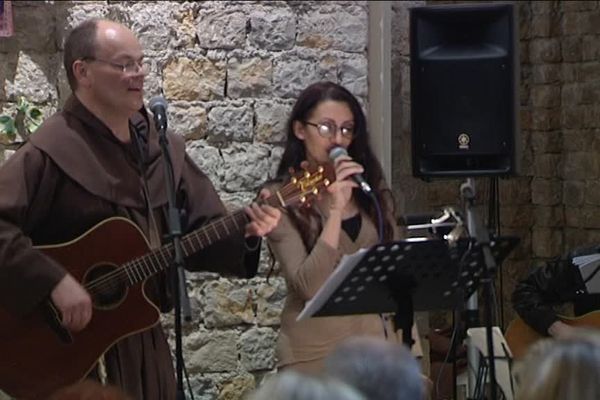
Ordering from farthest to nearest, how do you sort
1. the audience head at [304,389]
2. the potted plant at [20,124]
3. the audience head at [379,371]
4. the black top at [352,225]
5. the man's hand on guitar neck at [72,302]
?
1. the potted plant at [20,124]
2. the black top at [352,225]
3. the man's hand on guitar neck at [72,302]
4. the audience head at [379,371]
5. the audience head at [304,389]

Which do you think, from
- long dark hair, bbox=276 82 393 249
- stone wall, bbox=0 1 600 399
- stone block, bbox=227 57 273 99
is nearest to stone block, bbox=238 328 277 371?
stone wall, bbox=0 1 600 399

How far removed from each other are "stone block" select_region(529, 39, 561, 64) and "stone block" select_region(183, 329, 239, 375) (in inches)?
118

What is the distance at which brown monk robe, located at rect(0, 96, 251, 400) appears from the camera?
4297 millimetres

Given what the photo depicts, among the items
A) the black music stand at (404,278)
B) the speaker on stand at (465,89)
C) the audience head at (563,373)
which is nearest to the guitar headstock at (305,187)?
the black music stand at (404,278)

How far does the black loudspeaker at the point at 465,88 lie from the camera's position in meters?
5.02

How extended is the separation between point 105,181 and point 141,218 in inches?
7.1

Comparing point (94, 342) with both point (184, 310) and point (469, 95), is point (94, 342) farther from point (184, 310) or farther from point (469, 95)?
point (469, 95)

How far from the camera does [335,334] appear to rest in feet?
14.7

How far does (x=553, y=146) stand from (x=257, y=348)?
9.15 feet

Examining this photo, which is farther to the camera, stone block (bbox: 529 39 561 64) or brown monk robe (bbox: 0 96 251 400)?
stone block (bbox: 529 39 561 64)

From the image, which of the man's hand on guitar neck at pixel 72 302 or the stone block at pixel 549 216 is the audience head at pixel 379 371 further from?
the stone block at pixel 549 216

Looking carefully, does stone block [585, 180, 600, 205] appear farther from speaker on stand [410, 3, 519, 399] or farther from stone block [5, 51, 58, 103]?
stone block [5, 51, 58, 103]

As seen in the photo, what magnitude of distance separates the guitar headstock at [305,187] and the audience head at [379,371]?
1.37 m

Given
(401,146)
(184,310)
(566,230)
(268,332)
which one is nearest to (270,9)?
(401,146)
